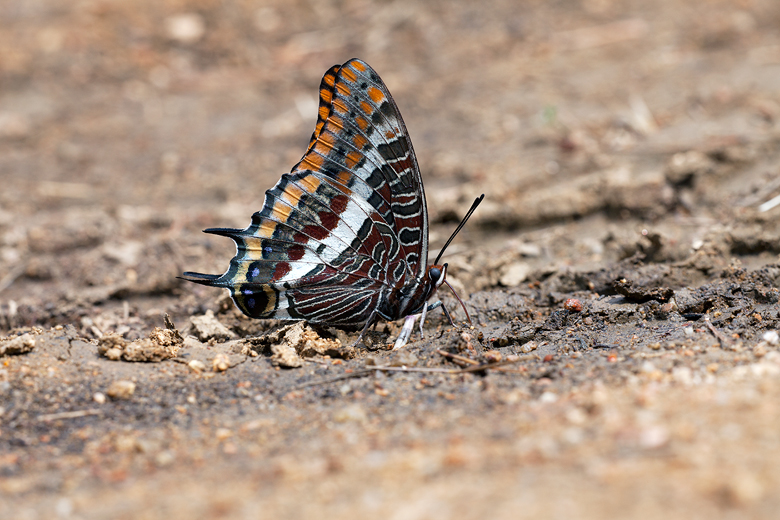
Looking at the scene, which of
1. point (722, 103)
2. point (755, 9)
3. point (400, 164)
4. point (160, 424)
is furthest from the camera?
point (755, 9)

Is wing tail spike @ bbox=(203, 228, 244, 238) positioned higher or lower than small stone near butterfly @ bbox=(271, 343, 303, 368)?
higher

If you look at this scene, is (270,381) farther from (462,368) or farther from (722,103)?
(722,103)

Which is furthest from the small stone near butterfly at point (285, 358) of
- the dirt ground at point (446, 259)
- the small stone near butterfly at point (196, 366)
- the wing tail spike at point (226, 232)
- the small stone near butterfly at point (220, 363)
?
the wing tail spike at point (226, 232)

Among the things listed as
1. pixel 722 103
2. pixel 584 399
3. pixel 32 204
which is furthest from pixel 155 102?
pixel 584 399

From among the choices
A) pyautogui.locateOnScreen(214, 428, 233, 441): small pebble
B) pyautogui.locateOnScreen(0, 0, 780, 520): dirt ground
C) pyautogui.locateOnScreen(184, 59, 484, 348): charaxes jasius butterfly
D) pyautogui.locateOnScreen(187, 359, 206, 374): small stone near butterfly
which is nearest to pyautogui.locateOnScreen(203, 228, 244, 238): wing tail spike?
pyautogui.locateOnScreen(184, 59, 484, 348): charaxes jasius butterfly

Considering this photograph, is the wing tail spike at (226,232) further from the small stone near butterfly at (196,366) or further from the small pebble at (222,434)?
the small pebble at (222,434)

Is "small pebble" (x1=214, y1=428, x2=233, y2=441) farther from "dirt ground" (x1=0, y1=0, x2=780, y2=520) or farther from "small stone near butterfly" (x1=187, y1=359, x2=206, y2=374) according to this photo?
"small stone near butterfly" (x1=187, y1=359, x2=206, y2=374)

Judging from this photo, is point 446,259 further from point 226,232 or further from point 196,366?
point 196,366
